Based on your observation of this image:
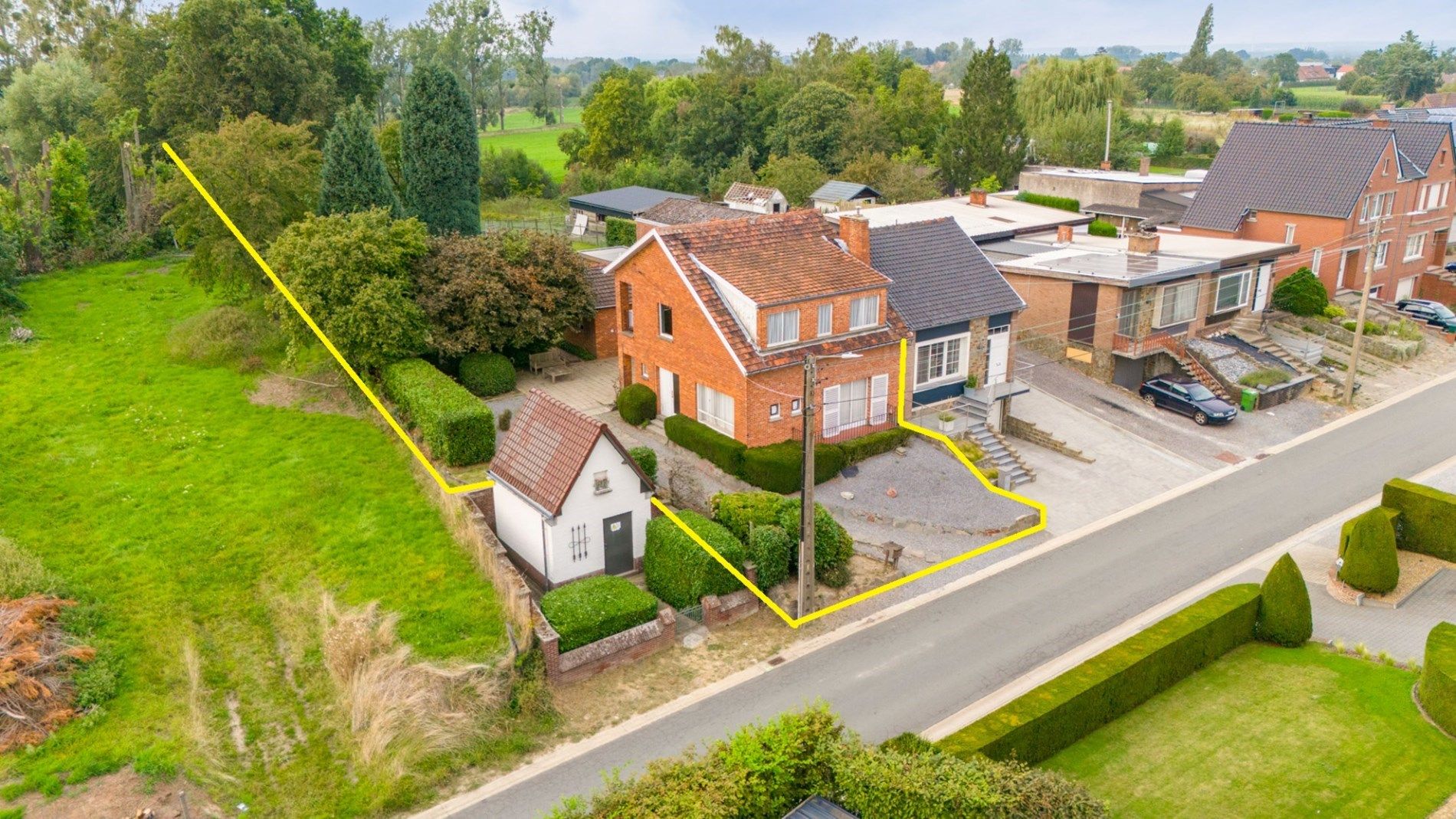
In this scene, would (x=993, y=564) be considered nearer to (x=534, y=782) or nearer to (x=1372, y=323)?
(x=534, y=782)

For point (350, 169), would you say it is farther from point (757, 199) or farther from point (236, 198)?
point (757, 199)

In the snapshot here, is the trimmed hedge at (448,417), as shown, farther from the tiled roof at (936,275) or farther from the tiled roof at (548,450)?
the tiled roof at (936,275)

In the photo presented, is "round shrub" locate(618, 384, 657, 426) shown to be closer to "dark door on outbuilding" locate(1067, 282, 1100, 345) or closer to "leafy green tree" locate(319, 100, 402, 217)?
"leafy green tree" locate(319, 100, 402, 217)

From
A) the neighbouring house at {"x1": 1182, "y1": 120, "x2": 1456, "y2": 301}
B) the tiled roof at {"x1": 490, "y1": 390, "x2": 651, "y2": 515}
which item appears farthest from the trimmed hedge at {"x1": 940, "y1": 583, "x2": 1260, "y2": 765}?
the neighbouring house at {"x1": 1182, "y1": 120, "x2": 1456, "y2": 301}

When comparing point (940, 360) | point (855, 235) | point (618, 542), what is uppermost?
point (855, 235)

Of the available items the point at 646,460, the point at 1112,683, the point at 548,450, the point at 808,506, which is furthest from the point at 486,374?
the point at 1112,683
